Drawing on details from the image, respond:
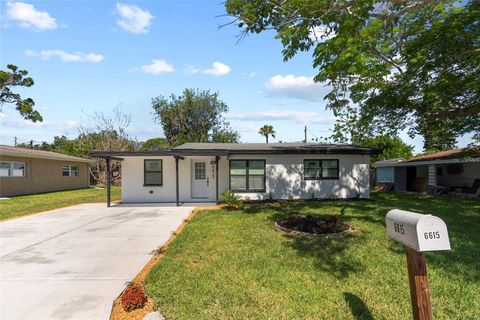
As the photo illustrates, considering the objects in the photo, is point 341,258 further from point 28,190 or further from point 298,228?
point 28,190

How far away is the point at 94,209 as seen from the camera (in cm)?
1277

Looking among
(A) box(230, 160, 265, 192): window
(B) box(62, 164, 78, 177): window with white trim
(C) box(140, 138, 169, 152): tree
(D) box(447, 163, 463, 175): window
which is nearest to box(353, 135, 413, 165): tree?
(D) box(447, 163, 463, 175): window

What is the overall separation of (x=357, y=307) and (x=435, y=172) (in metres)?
19.8

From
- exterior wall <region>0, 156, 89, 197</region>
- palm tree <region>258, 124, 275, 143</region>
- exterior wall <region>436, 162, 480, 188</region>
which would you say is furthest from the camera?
palm tree <region>258, 124, 275, 143</region>

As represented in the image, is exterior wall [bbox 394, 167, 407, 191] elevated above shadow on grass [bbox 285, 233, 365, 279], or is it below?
above

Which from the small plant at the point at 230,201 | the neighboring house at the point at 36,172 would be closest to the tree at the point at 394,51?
the small plant at the point at 230,201

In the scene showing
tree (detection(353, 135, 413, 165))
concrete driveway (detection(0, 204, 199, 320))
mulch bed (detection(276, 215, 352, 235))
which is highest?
tree (detection(353, 135, 413, 165))

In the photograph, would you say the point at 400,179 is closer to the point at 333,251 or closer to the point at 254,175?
the point at 254,175

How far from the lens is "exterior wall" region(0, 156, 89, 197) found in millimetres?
18156

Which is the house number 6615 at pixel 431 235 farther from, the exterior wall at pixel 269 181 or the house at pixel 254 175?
the exterior wall at pixel 269 181

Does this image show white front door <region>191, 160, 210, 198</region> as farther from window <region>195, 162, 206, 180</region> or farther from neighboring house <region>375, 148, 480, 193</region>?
neighboring house <region>375, 148, 480, 193</region>

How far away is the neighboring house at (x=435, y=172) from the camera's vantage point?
17770mm

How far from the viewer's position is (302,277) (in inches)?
185

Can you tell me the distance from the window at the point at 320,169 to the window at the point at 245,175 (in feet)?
7.37
